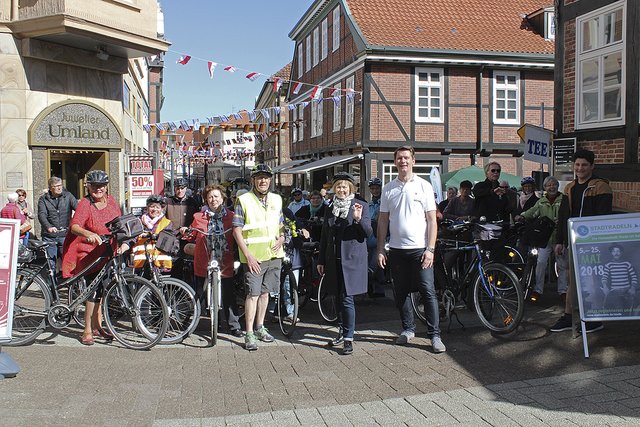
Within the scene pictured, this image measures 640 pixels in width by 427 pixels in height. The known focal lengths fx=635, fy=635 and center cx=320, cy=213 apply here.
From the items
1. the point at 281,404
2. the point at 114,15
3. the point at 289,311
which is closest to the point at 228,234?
the point at 289,311

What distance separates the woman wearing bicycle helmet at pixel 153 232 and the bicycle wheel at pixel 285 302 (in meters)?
1.36

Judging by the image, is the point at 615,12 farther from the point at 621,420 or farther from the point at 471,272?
the point at 621,420

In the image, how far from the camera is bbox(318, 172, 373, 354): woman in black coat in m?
6.05

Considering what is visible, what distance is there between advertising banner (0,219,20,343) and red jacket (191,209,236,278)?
1897mm

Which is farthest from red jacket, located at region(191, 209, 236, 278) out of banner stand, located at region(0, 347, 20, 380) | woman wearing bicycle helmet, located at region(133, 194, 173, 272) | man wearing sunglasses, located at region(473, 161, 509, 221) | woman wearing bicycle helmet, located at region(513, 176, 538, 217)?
woman wearing bicycle helmet, located at region(513, 176, 538, 217)

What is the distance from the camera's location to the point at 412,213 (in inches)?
235

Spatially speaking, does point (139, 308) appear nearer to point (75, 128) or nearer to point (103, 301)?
point (103, 301)

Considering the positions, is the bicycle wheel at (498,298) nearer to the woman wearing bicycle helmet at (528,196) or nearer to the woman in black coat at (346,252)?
the woman in black coat at (346,252)

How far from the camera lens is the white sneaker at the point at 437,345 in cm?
584

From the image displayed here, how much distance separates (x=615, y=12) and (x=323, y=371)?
7.20 metres

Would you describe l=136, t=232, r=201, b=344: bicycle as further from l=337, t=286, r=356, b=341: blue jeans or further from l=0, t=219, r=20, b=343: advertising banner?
l=337, t=286, r=356, b=341: blue jeans

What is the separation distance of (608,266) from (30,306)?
550cm

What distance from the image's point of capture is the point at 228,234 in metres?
6.71

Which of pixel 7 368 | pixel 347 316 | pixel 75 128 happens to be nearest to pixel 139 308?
pixel 7 368
